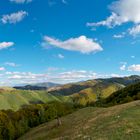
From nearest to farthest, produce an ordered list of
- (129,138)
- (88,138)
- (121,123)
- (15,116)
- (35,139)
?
(129,138), (88,138), (121,123), (35,139), (15,116)

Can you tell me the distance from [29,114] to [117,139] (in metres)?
164

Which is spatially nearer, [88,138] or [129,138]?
[129,138]

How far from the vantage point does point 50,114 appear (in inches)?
7067

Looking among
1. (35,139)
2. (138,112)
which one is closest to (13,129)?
(35,139)

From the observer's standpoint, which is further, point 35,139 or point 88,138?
point 35,139

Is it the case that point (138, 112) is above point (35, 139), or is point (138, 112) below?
above

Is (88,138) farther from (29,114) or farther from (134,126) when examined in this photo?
(29,114)

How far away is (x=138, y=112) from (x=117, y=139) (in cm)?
1833

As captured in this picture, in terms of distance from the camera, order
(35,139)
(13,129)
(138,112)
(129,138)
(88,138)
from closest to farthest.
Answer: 1. (129,138)
2. (88,138)
3. (138,112)
4. (35,139)
5. (13,129)

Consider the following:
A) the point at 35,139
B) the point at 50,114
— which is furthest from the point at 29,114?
the point at 35,139

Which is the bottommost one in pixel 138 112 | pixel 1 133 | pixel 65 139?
pixel 1 133

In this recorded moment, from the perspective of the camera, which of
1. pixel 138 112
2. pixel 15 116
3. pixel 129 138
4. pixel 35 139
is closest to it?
pixel 129 138

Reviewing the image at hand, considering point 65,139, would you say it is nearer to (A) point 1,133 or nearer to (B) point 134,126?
(B) point 134,126

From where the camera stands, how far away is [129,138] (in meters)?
37.9
